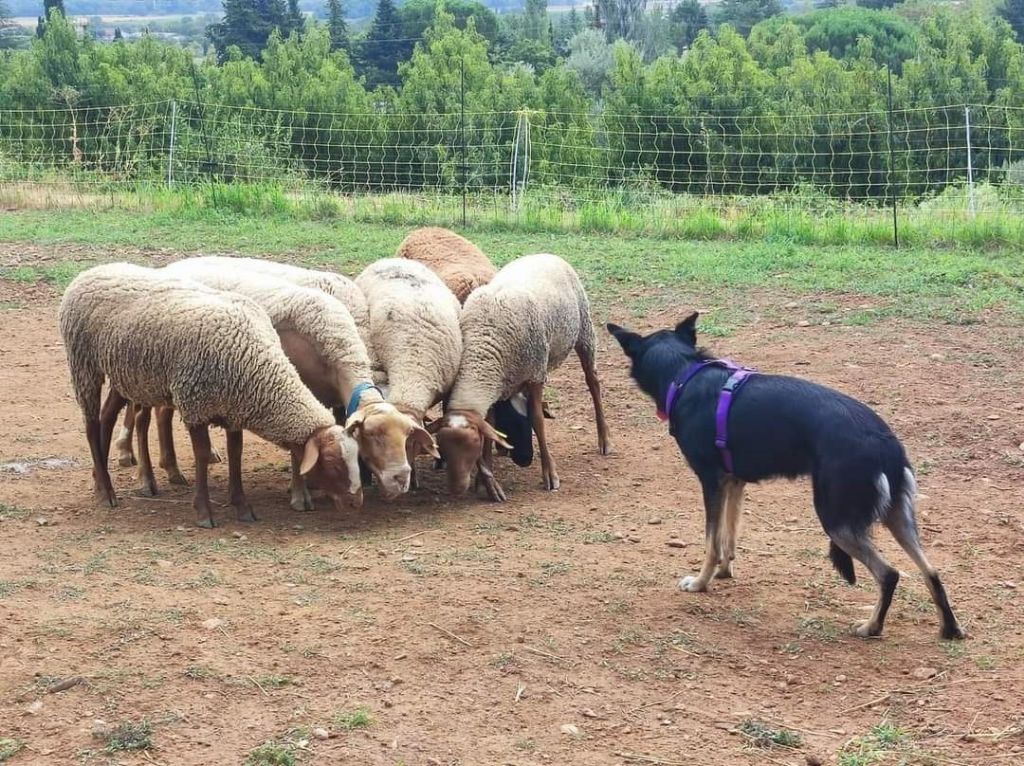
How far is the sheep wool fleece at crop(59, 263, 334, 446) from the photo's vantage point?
7.38m

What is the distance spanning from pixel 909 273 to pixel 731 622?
27.0ft

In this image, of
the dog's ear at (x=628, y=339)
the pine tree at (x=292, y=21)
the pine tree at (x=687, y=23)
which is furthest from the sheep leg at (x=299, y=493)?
the pine tree at (x=687, y=23)

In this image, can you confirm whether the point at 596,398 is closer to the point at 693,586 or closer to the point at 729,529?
the point at 729,529

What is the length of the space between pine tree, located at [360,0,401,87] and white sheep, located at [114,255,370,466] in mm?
40073

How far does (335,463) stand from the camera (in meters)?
7.47

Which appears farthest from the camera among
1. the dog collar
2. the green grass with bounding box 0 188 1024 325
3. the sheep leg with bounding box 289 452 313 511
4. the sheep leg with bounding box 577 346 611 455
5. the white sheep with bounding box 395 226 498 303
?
the green grass with bounding box 0 188 1024 325

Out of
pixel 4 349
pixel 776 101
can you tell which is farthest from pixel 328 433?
pixel 776 101

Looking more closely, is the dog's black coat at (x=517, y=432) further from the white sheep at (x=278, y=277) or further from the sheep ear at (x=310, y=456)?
the sheep ear at (x=310, y=456)

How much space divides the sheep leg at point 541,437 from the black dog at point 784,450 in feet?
6.40

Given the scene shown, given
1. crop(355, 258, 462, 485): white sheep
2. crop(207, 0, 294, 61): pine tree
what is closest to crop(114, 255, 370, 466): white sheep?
crop(355, 258, 462, 485): white sheep

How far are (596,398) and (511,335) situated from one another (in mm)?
1021

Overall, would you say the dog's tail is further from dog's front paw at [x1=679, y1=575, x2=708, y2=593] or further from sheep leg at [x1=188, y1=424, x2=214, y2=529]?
sheep leg at [x1=188, y1=424, x2=214, y2=529]

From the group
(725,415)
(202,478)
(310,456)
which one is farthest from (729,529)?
(202,478)

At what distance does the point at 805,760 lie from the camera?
4340 millimetres
